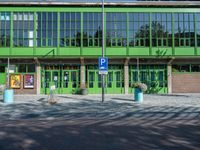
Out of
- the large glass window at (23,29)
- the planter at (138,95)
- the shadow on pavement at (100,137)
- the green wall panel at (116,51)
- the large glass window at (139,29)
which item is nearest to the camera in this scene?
the shadow on pavement at (100,137)

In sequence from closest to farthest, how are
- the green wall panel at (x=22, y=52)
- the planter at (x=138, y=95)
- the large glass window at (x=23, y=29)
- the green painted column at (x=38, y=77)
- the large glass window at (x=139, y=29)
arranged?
the planter at (x=138, y=95) → the green wall panel at (x=22, y=52) → the green painted column at (x=38, y=77) → the large glass window at (x=23, y=29) → the large glass window at (x=139, y=29)

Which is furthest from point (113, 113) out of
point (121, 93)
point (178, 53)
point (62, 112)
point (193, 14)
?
point (193, 14)

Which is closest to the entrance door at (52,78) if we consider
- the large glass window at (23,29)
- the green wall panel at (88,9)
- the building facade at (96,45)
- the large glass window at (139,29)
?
the building facade at (96,45)

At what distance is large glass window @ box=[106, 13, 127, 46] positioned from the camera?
119ft

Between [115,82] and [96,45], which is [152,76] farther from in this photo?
[96,45]

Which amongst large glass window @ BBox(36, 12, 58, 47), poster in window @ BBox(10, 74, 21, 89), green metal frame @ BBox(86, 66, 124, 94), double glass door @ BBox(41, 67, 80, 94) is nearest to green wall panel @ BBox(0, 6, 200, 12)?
large glass window @ BBox(36, 12, 58, 47)

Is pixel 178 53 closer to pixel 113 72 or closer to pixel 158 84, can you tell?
pixel 158 84

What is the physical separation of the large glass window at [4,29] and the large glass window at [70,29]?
5851 mm

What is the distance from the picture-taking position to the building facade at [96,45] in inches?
1407

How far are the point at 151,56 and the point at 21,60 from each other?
47.2 ft

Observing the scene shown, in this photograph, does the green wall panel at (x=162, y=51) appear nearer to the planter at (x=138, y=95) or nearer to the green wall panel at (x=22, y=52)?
the planter at (x=138, y=95)

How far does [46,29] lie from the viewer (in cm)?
3603

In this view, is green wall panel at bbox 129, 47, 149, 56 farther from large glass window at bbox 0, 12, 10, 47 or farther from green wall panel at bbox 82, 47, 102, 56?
large glass window at bbox 0, 12, 10, 47

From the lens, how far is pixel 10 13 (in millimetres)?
36094
